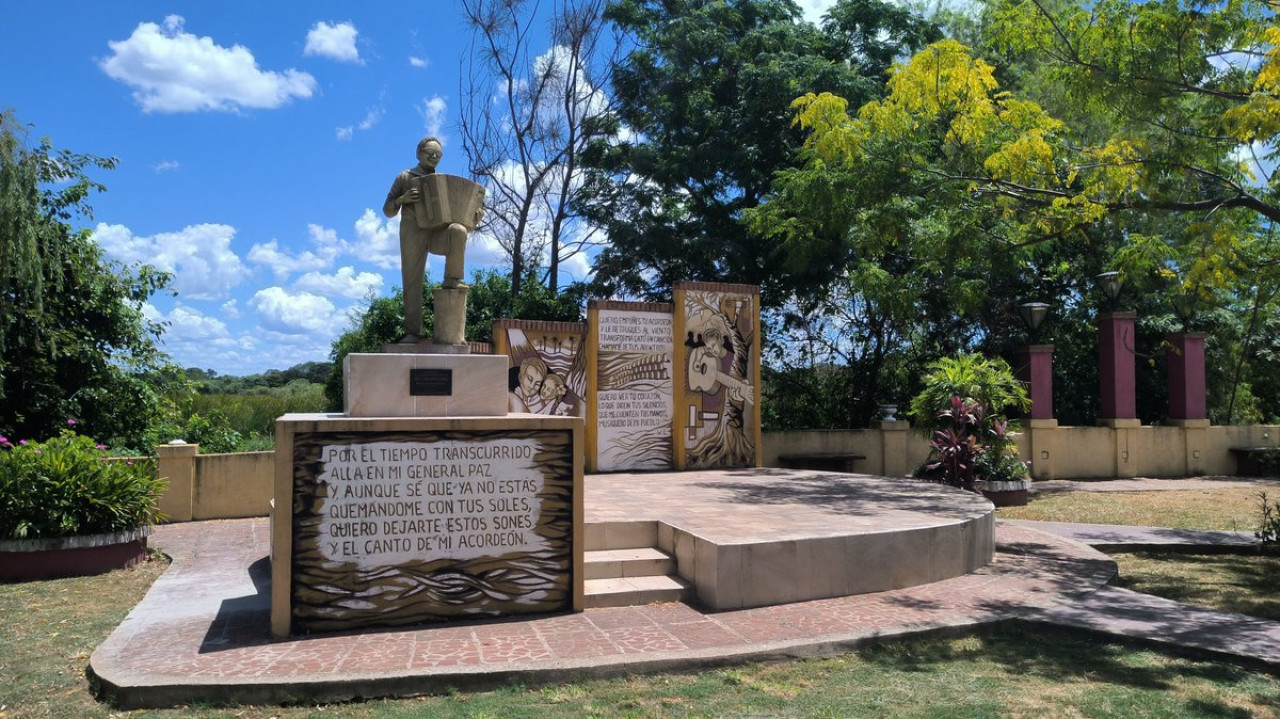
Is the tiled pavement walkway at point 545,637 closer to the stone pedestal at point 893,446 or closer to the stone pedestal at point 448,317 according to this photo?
the stone pedestal at point 448,317

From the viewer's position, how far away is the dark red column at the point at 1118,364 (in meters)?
18.4

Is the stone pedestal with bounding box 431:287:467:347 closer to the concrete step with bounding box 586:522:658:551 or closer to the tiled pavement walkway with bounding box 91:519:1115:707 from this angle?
the concrete step with bounding box 586:522:658:551

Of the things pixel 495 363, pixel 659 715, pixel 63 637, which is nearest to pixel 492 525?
pixel 495 363

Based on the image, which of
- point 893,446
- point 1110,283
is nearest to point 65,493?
point 893,446

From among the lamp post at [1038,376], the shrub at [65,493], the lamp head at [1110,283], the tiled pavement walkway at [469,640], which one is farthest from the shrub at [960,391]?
the shrub at [65,493]

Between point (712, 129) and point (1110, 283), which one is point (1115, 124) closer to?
point (1110, 283)

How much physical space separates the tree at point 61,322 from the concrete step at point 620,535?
27.1 ft

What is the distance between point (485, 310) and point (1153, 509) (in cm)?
1376

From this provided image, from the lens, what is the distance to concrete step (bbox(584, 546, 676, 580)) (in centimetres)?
709

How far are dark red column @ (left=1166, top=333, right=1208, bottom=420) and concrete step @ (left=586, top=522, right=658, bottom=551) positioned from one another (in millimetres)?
16043

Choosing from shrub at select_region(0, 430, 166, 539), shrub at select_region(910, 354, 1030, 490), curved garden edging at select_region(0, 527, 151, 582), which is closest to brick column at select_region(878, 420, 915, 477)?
shrub at select_region(910, 354, 1030, 490)

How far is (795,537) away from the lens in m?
6.93

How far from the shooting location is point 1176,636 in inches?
232

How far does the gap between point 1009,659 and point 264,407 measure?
17.1 metres
